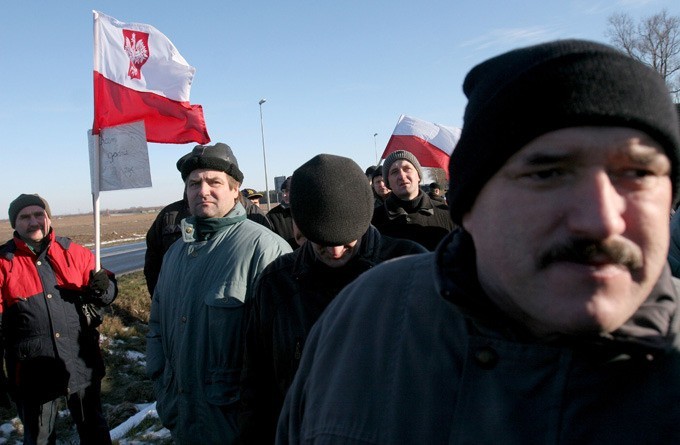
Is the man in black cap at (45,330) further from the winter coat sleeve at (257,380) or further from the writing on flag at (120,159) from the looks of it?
the winter coat sleeve at (257,380)

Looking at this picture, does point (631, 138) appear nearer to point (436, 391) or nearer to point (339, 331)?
point (436, 391)

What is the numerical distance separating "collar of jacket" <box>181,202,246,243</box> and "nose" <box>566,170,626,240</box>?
2.40m

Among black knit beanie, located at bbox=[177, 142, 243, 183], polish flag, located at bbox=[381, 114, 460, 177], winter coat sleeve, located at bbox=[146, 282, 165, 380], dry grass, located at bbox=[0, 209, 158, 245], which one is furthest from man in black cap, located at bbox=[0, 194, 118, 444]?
dry grass, located at bbox=[0, 209, 158, 245]

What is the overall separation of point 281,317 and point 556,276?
5.04ft

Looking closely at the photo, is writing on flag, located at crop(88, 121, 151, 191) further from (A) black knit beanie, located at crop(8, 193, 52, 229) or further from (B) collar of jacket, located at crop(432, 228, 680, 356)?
(B) collar of jacket, located at crop(432, 228, 680, 356)

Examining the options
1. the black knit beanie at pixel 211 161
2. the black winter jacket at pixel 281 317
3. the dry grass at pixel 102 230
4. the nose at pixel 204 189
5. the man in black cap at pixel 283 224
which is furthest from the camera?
the dry grass at pixel 102 230

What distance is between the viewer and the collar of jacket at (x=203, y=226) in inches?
122

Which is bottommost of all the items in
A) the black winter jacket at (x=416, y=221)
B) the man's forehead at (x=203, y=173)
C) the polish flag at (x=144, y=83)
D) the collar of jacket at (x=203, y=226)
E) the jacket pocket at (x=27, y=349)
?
the jacket pocket at (x=27, y=349)

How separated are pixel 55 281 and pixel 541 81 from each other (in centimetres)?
431

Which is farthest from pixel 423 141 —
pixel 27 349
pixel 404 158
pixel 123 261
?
pixel 123 261

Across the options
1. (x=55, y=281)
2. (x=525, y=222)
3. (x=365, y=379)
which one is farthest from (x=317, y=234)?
(x=55, y=281)

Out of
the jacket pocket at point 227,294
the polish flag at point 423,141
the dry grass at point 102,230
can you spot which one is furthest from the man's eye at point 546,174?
the dry grass at point 102,230

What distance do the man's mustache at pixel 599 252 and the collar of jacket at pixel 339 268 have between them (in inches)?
57.0

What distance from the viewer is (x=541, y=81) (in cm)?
103
